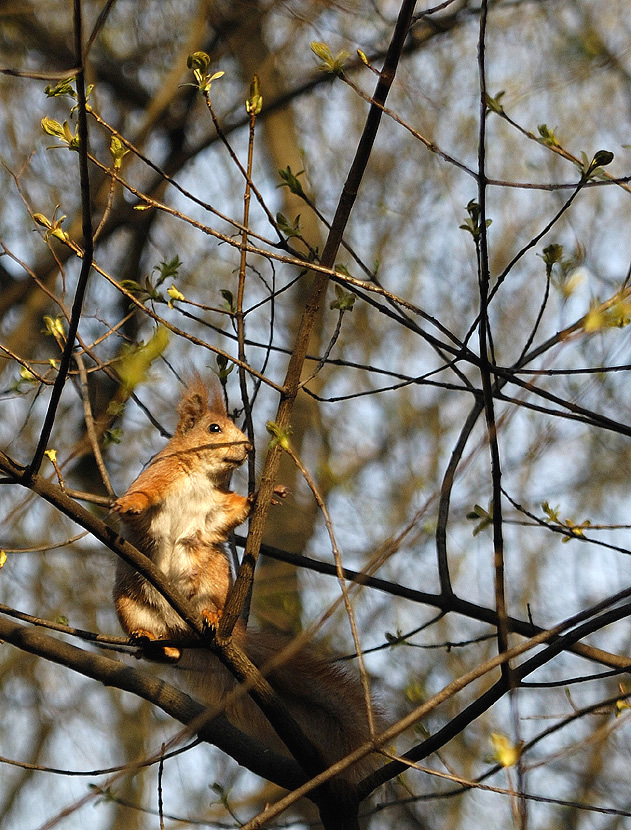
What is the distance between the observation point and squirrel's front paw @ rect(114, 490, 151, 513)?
2217 millimetres

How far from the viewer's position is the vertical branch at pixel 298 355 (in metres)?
1.93

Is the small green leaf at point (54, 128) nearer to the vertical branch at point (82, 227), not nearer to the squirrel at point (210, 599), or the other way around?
the vertical branch at point (82, 227)

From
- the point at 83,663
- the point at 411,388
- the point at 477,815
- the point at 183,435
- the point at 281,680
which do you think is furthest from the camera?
the point at 411,388

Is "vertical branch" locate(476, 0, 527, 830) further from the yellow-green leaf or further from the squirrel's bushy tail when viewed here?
the squirrel's bushy tail

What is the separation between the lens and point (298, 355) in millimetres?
2045

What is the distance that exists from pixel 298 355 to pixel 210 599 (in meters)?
0.89

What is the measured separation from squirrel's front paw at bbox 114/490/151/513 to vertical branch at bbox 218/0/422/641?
37cm

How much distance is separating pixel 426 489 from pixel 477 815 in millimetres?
2227

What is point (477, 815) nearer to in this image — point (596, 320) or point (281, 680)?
point (281, 680)

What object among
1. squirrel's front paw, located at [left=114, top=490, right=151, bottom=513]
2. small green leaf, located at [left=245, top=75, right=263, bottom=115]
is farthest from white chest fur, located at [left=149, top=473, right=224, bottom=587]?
small green leaf, located at [left=245, top=75, right=263, bottom=115]

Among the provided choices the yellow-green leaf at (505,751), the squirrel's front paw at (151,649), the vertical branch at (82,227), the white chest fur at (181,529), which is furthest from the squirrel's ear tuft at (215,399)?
the yellow-green leaf at (505,751)

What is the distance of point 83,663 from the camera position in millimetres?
2201

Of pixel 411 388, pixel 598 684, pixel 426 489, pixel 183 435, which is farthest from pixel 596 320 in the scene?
pixel 411 388

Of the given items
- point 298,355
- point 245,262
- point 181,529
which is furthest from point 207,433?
point 298,355
